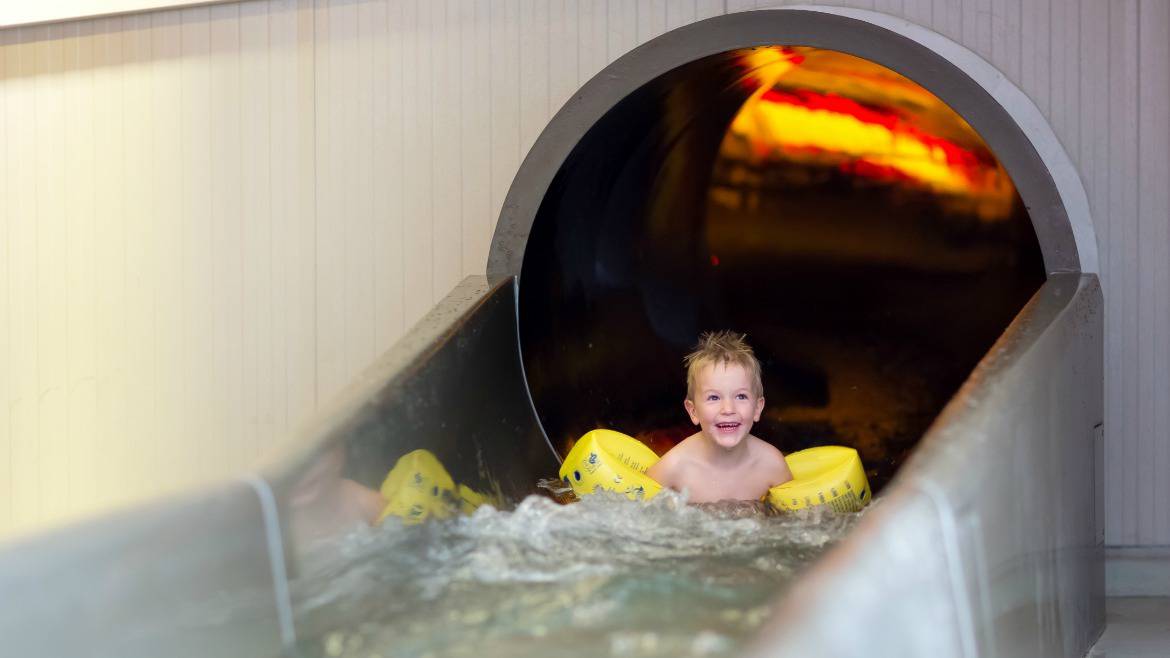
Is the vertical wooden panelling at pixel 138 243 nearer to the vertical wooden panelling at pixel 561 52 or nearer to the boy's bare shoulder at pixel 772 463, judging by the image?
the vertical wooden panelling at pixel 561 52

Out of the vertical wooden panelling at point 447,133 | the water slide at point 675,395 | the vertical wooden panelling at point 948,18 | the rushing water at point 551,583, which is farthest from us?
the vertical wooden panelling at point 447,133

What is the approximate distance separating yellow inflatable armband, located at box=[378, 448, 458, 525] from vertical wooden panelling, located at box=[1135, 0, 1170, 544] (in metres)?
1.32

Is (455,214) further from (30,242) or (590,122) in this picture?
(30,242)

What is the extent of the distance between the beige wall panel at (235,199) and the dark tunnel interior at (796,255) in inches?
10.1

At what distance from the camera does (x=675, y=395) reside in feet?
8.13

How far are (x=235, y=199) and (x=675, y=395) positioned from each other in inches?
45.8

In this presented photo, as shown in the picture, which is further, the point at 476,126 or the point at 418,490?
the point at 476,126

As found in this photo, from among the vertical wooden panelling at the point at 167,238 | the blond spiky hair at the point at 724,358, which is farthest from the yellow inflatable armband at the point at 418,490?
the vertical wooden panelling at the point at 167,238

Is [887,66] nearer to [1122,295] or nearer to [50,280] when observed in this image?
[1122,295]

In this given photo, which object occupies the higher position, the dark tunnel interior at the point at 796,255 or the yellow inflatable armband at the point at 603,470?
the dark tunnel interior at the point at 796,255

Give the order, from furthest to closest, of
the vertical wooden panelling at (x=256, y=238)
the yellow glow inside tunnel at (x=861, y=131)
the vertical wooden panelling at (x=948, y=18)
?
the vertical wooden panelling at (x=256, y=238), the yellow glow inside tunnel at (x=861, y=131), the vertical wooden panelling at (x=948, y=18)

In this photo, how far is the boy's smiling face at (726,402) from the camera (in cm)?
209

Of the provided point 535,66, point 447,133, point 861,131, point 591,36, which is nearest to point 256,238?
point 447,133

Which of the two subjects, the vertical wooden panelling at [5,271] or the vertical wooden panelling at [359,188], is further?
the vertical wooden panelling at [5,271]
